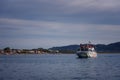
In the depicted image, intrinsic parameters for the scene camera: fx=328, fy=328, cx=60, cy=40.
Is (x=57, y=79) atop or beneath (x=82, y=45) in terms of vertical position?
beneath

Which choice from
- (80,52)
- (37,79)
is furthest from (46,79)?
(80,52)

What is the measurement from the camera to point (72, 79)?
191ft

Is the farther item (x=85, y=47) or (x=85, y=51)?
(x=85, y=47)

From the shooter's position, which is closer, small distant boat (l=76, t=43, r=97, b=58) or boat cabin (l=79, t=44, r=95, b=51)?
small distant boat (l=76, t=43, r=97, b=58)

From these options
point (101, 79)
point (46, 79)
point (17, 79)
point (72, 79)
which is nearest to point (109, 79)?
point (101, 79)

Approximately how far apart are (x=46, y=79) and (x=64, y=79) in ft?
10.5

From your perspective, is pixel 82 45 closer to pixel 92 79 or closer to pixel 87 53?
pixel 87 53

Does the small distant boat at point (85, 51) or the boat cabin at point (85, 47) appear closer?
the small distant boat at point (85, 51)

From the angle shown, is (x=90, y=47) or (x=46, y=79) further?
(x=90, y=47)

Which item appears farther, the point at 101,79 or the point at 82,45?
the point at 82,45

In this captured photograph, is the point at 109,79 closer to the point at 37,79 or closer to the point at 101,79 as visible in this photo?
the point at 101,79

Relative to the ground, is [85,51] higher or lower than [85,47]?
lower

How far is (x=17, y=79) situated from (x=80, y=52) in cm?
12345

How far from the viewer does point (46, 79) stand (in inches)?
2283
